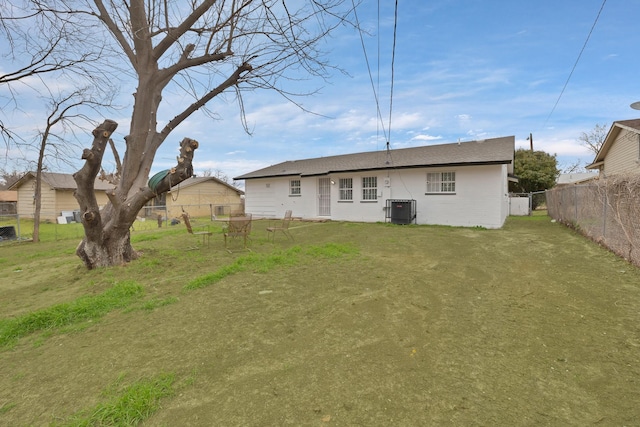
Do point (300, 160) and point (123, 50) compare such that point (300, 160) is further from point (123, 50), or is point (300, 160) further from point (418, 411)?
point (418, 411)

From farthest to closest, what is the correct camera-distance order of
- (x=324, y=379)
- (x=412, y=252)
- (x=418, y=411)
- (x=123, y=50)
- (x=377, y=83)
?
(x=377, y=83) → (x=412, y=252) → (x=123, y=50) → (x=324, y=379) → (x=418, y=411)

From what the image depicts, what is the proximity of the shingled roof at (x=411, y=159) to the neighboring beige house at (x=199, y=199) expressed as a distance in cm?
954

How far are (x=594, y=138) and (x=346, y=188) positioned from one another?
3361 cm

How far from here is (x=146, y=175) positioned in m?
6.82

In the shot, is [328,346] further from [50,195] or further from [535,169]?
[50,195]

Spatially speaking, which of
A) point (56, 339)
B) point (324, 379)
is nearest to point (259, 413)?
point (324, 379)

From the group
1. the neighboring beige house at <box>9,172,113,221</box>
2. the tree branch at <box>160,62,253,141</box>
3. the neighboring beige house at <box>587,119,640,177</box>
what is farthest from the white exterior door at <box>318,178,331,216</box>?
the neighboring beige house at <box>9,172,113,221</box>

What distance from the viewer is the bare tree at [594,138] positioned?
31625 millimetres

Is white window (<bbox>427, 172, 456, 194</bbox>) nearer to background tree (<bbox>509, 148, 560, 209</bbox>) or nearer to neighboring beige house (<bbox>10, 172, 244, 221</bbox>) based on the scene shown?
neighboring beige house (<bbox>10, 172, 244, 221</bbox>)

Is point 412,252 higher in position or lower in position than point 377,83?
lower

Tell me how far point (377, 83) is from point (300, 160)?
44.8ft

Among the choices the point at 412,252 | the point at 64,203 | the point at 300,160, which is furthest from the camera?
the point at 64,203

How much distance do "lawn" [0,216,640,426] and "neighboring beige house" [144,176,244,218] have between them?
856 inches

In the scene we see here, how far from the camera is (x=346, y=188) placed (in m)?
15.8
